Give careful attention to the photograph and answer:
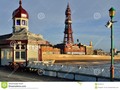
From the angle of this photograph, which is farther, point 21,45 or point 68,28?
point 21,45

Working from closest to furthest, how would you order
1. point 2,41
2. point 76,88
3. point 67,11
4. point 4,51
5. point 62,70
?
1. point 76,88
2. point 67,11
3. point 62,70
4. point 4,51
5. point 2,41

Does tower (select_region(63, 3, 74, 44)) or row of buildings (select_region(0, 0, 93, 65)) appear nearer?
tower (select_region(63, 3, 74, 44))

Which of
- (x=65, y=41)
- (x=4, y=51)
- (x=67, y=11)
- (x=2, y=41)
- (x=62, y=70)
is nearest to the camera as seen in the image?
(x=67, y=11)

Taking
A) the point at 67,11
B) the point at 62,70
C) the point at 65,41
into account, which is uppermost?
the point at 67,11

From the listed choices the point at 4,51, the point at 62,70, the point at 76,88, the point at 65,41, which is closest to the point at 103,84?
the point at 76,88

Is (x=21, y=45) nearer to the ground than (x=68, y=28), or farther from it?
nearer to the ground

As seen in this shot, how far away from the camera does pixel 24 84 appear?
10945mm

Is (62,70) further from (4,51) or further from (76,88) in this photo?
(76,88)

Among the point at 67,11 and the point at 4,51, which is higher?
the point at 67,11

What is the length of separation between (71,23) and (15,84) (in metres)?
3.73

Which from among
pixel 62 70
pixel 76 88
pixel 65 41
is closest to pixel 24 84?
pixel 76 88

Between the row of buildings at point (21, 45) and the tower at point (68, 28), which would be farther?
the row of buildings at point (21, 45)

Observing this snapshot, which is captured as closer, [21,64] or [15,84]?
[15,84]

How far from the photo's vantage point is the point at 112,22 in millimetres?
12648
